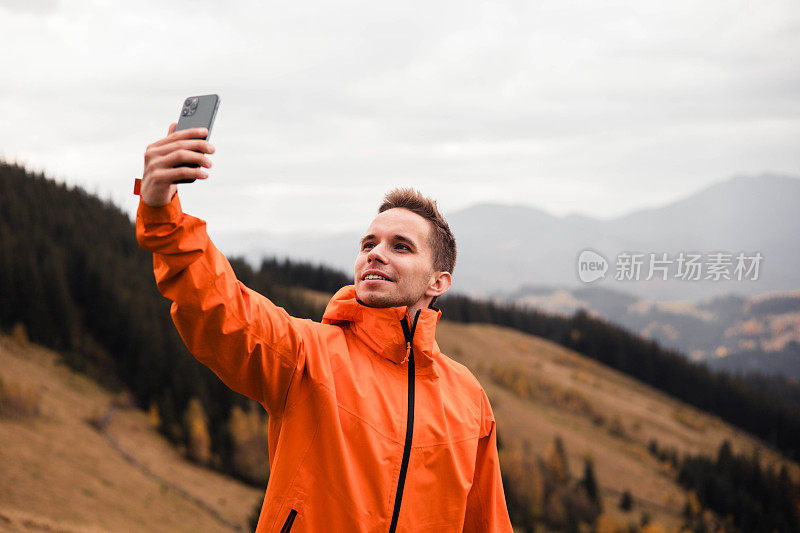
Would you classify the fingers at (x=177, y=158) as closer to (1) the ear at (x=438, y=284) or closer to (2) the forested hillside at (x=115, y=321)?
(1) the ear at (x=438, y=284)

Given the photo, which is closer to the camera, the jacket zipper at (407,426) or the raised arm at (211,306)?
the raised arm at (211,306)

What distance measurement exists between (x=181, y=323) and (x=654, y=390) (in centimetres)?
7264

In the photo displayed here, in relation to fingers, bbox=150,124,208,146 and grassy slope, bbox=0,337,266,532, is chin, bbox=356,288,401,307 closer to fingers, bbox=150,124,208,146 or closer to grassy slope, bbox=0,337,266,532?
fingers, bbox=150,124,208,146

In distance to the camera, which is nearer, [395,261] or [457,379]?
[395,261]

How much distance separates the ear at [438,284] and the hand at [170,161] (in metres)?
1.38

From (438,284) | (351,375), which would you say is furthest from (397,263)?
(351,375)

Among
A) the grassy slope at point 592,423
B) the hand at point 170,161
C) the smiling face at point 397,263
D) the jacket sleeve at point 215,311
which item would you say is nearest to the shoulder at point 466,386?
the smiling face at point 397,263

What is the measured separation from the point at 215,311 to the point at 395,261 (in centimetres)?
95

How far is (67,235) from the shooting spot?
86.8ft

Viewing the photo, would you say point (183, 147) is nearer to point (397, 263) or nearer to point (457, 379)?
point (397, 263)

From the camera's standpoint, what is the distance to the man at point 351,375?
1975 millimetres

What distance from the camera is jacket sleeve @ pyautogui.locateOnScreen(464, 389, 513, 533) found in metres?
3.00

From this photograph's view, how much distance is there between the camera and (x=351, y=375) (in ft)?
8.11

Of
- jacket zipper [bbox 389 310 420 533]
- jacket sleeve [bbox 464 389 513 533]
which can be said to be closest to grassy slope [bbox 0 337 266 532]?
jacket sleeve [bbox 464 389 513 533]
